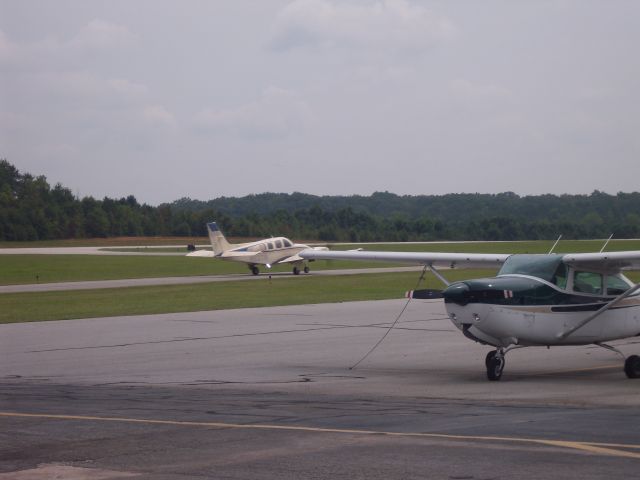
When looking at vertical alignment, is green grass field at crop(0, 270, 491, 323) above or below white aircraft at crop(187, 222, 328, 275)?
below

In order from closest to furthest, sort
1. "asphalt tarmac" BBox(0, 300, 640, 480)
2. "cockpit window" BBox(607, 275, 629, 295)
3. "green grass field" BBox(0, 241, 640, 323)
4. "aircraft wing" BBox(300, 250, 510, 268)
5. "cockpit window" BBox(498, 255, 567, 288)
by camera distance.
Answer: "asphalt tarmac" BBox(0, 300, 640, 480), "cockpit window" BBox(498, 255, 567, 288), "cockpit window" BBox(607, 275, 629, 295), "aircraft wing" BBox(300, 250, 510, 268), "green grass field" BBox(0, 241, 640, 323)

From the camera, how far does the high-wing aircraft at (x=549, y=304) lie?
1378 centimetres

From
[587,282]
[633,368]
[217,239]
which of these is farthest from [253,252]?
[633,368]

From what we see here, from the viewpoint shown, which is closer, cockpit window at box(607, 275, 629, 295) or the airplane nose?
the airplane nose

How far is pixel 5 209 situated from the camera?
279 ft

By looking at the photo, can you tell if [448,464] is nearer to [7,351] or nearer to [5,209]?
[7,351]

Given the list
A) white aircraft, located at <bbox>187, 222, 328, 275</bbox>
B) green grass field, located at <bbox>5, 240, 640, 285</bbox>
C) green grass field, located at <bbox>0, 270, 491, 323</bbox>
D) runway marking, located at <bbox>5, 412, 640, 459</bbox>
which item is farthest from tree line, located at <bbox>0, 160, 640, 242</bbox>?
runway marking, located at <bbox>5, 412, 640, 459</bbox>

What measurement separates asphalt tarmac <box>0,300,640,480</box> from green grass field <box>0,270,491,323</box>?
6798mm

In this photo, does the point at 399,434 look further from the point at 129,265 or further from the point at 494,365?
the point at 129,265

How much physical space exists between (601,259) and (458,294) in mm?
2526

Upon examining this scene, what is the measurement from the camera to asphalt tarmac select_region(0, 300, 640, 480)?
8.14 meters

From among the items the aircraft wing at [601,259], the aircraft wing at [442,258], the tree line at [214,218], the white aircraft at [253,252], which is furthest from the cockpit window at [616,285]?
the tree line at [214,218]

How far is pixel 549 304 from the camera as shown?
14.4 metres

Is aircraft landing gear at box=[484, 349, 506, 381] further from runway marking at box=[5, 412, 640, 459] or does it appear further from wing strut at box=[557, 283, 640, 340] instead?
runway marking at box=[5, 412, 640, 459]
